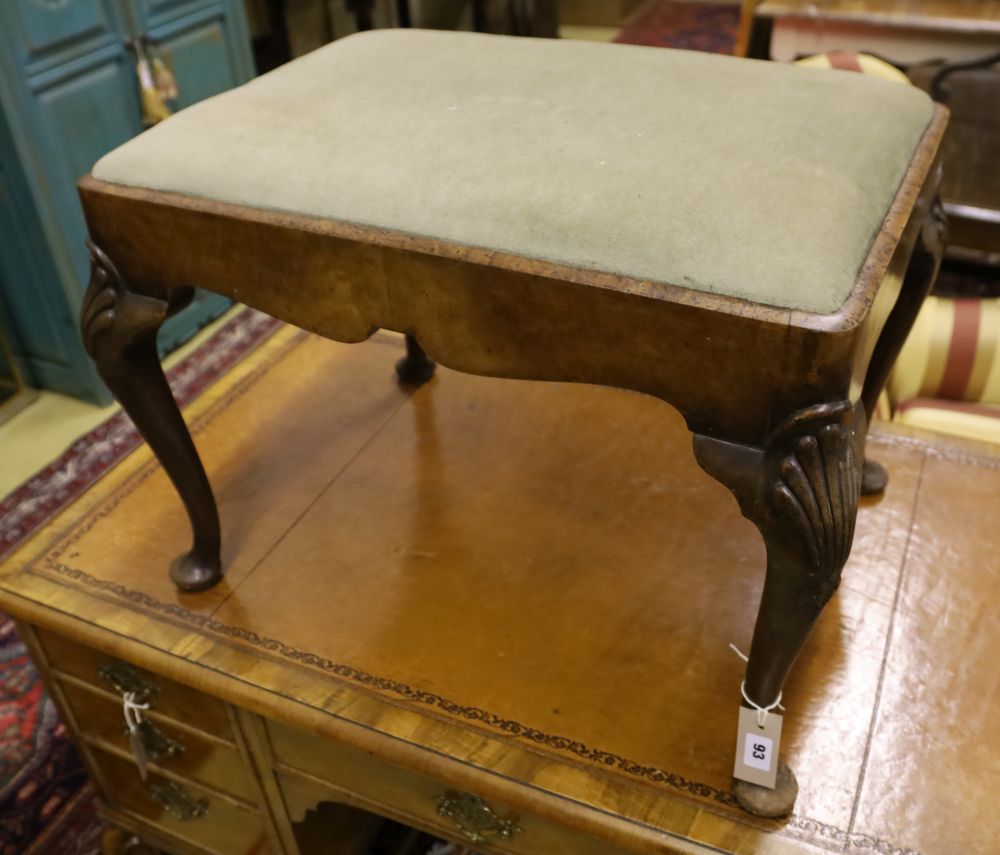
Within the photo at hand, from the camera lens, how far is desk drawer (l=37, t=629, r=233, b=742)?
0.86 meters

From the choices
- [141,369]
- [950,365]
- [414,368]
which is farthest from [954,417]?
[141,369]

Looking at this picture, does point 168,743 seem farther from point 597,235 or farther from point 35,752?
point 597,235

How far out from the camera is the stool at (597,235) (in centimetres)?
52

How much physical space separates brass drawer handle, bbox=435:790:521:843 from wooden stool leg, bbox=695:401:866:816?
11.6 inches

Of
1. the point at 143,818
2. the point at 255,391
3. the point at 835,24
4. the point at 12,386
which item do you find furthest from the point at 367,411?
the point at 835,24

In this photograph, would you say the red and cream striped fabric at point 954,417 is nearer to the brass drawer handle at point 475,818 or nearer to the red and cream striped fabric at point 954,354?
the red and cream striped fabric at point 954,354

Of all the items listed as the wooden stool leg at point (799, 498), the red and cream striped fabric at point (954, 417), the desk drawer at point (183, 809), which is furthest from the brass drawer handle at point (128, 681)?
the red and cream striped fabric at point (954, 417)

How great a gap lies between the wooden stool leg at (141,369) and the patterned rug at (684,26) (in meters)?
2.77

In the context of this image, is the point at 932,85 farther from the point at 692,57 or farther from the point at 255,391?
the point at 255,391

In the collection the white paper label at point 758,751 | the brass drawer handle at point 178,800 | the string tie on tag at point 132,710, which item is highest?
the white paper label at point 758,751

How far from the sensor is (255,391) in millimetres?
1157

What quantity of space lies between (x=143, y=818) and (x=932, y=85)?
5.94 feet

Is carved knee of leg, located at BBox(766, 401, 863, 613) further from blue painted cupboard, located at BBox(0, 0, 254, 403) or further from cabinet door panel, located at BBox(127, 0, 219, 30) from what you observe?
cabinet door panel, located at BBox(127, 0, 219, 30)

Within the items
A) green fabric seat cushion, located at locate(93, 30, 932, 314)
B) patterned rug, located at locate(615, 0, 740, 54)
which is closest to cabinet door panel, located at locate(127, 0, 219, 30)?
green fabric seat cushion, located at locate(93, 30, 932, 314)
